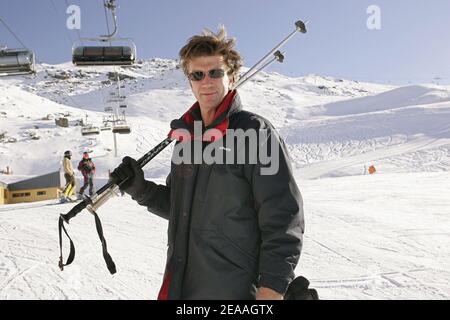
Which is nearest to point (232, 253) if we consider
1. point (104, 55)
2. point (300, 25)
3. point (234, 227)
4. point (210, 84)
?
point (234, 227)

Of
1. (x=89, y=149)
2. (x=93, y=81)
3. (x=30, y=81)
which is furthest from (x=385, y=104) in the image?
(x=30, y=81)

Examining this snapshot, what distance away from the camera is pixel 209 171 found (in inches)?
77.7

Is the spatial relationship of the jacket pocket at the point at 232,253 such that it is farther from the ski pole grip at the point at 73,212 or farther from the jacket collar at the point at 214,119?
the ski pole grip at the point at 73,212

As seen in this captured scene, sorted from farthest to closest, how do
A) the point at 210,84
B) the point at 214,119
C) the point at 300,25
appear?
the point at 300,25 < the point at 210,84 < the point at 214,119

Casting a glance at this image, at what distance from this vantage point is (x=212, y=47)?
2.15 m

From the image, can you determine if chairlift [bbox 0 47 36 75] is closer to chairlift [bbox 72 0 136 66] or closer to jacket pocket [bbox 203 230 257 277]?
chairlift [bbox 72 0 136 66]

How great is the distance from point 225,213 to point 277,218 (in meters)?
0.23

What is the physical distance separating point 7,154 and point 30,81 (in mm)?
86995

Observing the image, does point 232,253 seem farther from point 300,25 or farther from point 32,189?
point 32,189

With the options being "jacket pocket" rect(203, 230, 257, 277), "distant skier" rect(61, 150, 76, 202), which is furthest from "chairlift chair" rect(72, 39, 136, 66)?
"jacket pocket" rect(203, 230, 257, 277)

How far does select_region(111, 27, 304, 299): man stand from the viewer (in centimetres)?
181

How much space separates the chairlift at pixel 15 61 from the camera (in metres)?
14.1
